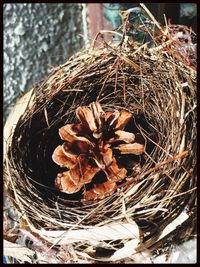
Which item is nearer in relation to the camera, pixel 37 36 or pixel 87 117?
pixel 87 117

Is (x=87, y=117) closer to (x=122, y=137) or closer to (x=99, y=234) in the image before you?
(x=122, y=137)

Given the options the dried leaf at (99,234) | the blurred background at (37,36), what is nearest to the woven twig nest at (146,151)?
the dried leaf at (99,234)

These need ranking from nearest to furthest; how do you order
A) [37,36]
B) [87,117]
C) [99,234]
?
[99,234]
[87,117]
[37,36]

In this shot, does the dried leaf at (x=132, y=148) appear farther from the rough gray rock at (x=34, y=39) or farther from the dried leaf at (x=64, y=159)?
the rough gray rock at (x=34, y=39)

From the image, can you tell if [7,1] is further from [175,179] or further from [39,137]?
[175,179]

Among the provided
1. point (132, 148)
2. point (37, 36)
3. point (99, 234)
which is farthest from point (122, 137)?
point (37, 36)

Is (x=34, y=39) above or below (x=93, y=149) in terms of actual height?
above

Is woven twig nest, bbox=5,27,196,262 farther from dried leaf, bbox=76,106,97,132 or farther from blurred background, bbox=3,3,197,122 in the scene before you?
blurred background, bbox=3,3,197,122

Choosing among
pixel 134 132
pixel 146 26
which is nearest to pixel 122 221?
pixel 134 132
